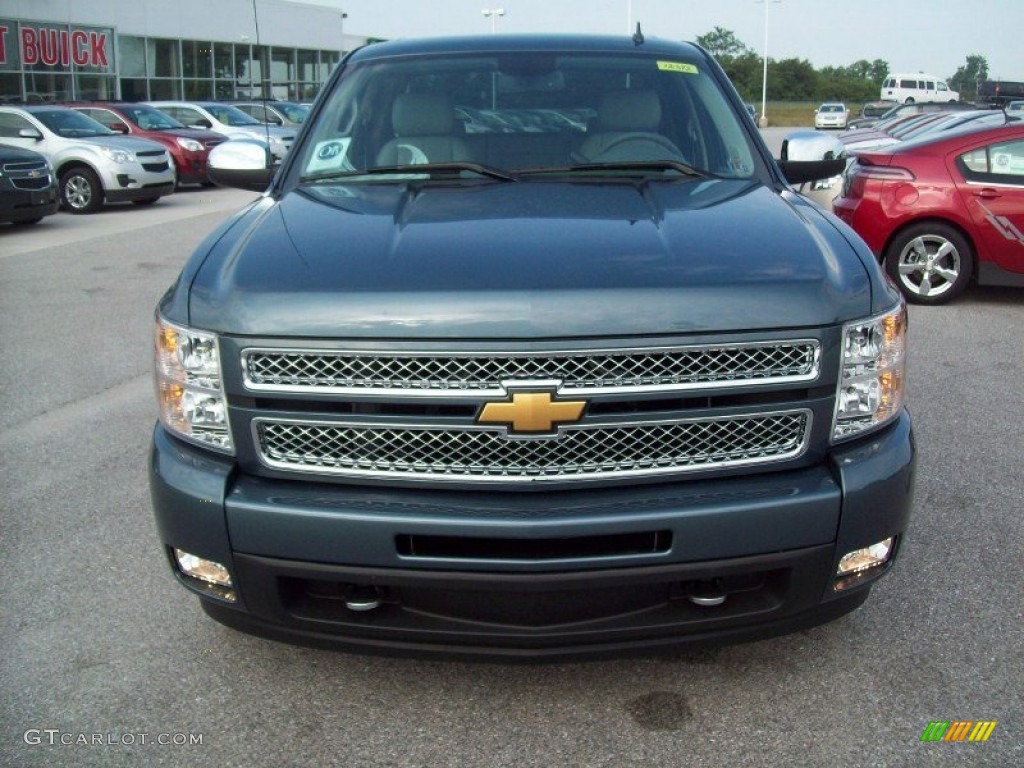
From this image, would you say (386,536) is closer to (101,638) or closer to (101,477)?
(101,638)

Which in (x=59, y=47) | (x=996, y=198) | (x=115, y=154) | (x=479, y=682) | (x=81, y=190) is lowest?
(x=479, y=682)

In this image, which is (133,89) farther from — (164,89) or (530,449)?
(530,449)

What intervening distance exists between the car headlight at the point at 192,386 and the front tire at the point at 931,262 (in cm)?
776

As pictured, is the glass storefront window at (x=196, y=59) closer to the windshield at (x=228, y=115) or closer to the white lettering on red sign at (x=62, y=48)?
the white lettering on red sign at (x=62, y=48)

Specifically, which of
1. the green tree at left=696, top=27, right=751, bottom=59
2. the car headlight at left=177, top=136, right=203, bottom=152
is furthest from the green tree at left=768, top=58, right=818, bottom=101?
the car headlight at left=177, top=136, right=203, bottom=152

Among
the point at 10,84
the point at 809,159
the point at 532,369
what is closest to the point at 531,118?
the point at 809,159

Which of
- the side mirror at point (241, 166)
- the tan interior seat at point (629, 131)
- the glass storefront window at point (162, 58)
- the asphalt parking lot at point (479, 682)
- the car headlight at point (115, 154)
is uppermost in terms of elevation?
the glass storefront window at point (162, 58)

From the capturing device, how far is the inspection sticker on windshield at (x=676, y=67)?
14.3 feet

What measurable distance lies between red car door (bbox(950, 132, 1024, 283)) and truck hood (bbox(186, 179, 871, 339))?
640 centimetres

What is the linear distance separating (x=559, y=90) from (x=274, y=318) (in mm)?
1977

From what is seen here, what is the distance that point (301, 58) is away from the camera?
48.6 meters

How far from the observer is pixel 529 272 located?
8.97 feet

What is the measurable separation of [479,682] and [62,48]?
34.6 m

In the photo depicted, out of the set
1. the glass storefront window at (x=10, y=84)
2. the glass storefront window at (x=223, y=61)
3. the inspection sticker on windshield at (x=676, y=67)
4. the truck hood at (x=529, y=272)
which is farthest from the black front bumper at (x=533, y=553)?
the glass storefront window at (x=223, y=61)
